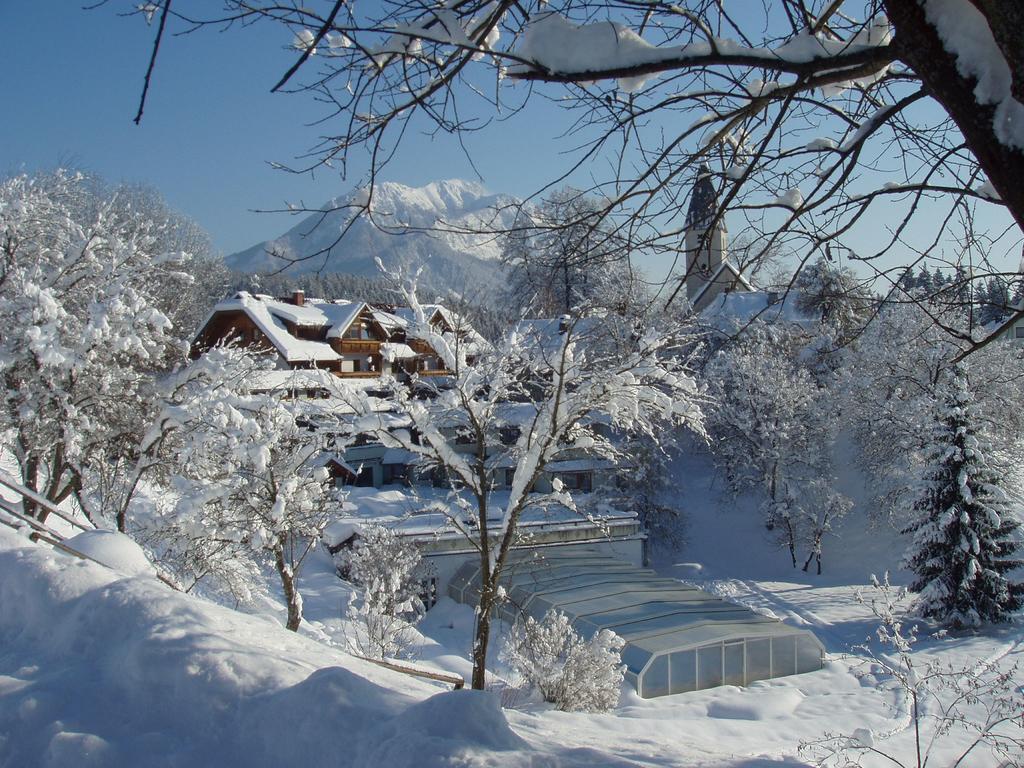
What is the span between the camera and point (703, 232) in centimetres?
382

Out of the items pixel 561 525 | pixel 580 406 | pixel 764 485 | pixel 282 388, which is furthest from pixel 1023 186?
pixel 764 485

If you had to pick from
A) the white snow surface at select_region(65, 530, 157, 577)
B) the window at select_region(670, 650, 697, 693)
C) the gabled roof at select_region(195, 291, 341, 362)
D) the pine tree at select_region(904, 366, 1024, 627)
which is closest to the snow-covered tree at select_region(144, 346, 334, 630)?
the white snow surface at select_region(65, 530, 157, 577)

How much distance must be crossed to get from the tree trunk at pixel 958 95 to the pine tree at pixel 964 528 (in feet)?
65.7

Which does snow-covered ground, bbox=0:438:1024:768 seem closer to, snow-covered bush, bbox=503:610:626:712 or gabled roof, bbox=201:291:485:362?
snow-covered bush, bbox=503:610:626:712

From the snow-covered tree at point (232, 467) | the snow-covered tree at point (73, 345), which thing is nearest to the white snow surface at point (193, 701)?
the snow-covered tree at point (232, 467)

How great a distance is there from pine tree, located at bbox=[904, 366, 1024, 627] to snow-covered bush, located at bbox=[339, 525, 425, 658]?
13.9 metres

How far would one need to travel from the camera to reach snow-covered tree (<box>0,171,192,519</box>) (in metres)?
12.4

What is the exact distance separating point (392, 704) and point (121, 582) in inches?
90.1

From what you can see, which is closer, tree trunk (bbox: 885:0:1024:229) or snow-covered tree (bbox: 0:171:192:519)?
tree trunk (bbox: 885:0:1024:229)

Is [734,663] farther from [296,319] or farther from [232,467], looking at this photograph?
[296,319]

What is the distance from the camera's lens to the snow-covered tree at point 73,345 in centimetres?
1243

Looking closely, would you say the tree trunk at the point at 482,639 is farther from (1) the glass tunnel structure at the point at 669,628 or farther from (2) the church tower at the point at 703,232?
(2) the church tower at the point at 703,232

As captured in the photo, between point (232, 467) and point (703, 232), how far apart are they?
474 inches

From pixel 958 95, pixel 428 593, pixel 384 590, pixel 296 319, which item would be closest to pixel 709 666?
pixel 384 590
